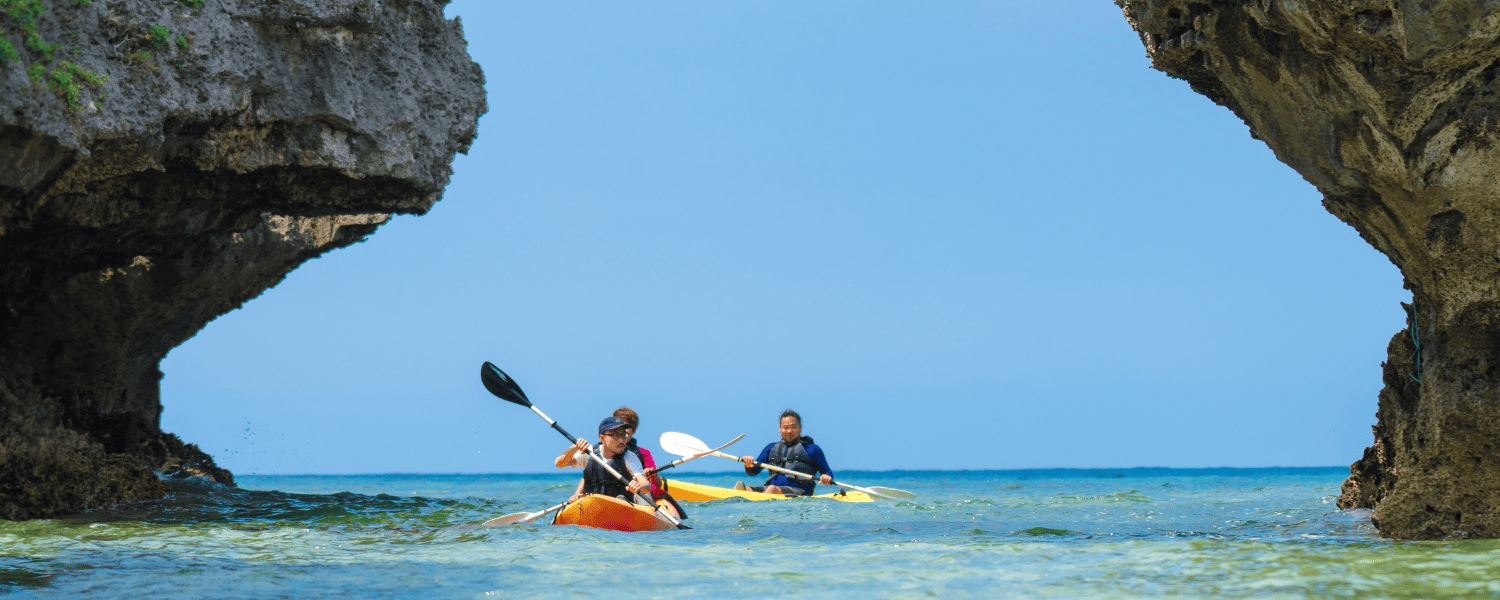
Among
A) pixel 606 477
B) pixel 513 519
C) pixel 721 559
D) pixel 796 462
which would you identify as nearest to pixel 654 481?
pixel 606 477

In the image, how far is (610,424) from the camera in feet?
27.9

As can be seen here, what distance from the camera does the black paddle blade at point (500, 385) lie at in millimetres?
10531

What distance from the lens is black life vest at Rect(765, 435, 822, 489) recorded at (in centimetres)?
1298

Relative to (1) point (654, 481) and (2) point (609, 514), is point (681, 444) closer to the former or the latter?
(1) point (654, 481)

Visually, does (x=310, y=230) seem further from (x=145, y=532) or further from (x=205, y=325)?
(x=145, y=532)

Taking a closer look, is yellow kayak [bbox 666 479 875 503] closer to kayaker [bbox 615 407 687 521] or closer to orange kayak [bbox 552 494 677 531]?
kayaker [bbox 615 407 687 521]

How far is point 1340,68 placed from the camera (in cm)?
521

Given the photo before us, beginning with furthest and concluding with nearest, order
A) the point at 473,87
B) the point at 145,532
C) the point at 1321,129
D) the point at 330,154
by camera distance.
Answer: the point at 473,87
the point at 330,154
the point at 145,532
the point at 1321,129

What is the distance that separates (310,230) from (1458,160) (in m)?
11.7

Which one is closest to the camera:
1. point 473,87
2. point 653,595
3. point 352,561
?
point 653,595

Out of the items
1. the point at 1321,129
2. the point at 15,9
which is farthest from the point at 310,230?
the point at 1321,129

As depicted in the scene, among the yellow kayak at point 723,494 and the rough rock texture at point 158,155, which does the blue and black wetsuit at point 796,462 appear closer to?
the yellow kayak at point 723,494

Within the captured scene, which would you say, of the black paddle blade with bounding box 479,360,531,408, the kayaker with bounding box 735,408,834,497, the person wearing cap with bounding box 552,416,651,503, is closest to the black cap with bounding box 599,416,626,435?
the person wearing cap with bounding box 552,416,651,503

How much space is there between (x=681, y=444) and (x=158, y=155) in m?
6.87
